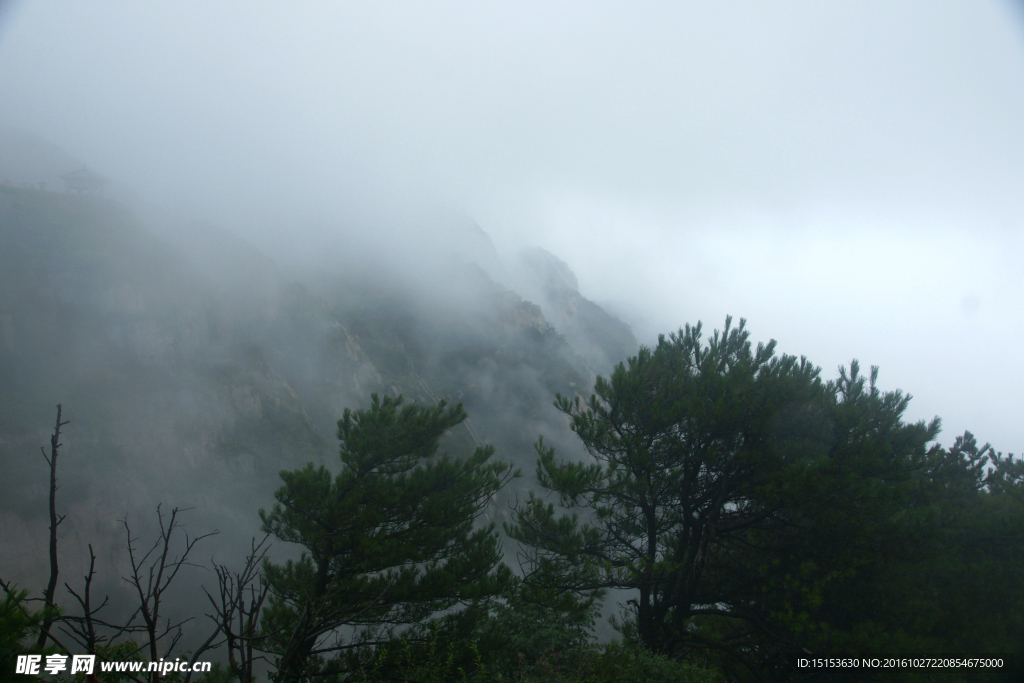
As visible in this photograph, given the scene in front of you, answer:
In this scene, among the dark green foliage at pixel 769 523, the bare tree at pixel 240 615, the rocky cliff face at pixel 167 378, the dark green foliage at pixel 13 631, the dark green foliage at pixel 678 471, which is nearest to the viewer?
the bare tree at pixel 240 615

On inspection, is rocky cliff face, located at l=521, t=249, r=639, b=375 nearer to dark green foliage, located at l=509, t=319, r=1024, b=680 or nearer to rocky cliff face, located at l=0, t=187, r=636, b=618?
rocky cliff face, located at l=0, t=187, r=636, b=618

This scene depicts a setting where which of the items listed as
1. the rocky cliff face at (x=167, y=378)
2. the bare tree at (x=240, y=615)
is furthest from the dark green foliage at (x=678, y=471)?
the rocky cliff face at (x=167, y=378)

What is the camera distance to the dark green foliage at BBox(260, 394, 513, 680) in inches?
409

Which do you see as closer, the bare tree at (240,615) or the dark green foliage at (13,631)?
the bare tree at (240,615)

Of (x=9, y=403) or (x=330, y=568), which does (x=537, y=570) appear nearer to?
(x=330, y=568)

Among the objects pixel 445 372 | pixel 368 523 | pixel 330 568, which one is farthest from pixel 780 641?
pixel 445 372

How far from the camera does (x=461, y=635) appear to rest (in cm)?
1007

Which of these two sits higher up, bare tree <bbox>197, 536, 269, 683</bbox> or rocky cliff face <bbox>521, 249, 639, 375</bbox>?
rocky cliff face <bbox>521, 249, 639, 375</bbox>

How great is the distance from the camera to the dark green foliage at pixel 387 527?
10383 millimetres

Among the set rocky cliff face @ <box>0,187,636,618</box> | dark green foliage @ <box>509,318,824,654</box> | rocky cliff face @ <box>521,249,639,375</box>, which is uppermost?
rocky cliff face @ <box>521,249,639,375</box>

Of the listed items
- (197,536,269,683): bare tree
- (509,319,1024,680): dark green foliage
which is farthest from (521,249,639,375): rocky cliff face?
(197,536,269,683): bare tree

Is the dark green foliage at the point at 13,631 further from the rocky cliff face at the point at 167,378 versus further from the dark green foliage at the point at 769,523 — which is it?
the rocky cliff face at the point at 167,378

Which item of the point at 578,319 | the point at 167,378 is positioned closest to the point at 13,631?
the point at 167,378

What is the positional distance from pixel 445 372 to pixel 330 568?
1795 inches
